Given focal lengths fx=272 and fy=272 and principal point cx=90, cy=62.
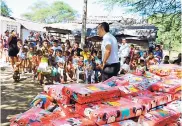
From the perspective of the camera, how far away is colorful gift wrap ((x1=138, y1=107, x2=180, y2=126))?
8.14ft

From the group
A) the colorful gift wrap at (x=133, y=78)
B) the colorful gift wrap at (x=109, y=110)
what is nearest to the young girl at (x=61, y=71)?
the colorful gift wrap at (x=133, y=78)

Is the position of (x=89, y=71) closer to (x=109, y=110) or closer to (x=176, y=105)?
(x=176, y=105)

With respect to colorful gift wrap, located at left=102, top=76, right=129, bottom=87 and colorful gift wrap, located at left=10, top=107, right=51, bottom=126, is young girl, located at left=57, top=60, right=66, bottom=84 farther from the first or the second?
colorful gift wrap, located at left=10, top=107, right=51, bottom=126

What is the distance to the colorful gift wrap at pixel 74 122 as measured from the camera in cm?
203

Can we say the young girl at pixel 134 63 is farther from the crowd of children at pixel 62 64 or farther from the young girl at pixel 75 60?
the young girl at pixel 75 60

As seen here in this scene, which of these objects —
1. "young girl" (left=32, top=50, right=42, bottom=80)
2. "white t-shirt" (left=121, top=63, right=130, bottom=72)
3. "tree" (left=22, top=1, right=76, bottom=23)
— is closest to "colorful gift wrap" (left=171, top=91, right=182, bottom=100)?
"young girl" (left=32, top=50, right=42, bottom=80)

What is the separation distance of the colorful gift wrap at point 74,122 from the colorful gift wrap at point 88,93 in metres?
0.16

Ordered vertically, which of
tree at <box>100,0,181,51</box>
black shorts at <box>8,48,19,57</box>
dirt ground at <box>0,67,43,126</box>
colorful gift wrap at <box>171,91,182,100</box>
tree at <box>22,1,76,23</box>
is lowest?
dirt ground at <box>0,67,43,126</box>

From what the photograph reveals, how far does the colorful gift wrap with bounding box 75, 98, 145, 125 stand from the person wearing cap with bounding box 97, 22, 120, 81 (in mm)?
1806

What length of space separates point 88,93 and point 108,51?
194cm

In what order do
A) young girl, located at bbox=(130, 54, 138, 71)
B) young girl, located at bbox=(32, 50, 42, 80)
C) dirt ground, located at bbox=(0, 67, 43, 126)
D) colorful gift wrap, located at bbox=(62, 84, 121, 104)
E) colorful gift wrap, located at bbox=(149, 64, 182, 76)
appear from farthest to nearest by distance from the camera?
young girl, located at bbox=(130, 54, 138, 71), young girl, located at bbox=(32, 50, 42, 80), dirt ground, located at bbox=(0, 67, 43, 126), colorful gift wrap, located at bbox=(149, 64, 182, 76), colorful gift wrap, located at bbox=(62, 84, 121, 104)

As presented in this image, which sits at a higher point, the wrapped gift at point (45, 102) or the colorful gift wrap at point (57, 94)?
the colorful gift wrap at point (57, 94)

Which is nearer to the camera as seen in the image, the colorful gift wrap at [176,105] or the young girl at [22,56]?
the colorful gift wrap at [176,105]

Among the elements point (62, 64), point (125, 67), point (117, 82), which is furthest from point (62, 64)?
point (117, 82)
